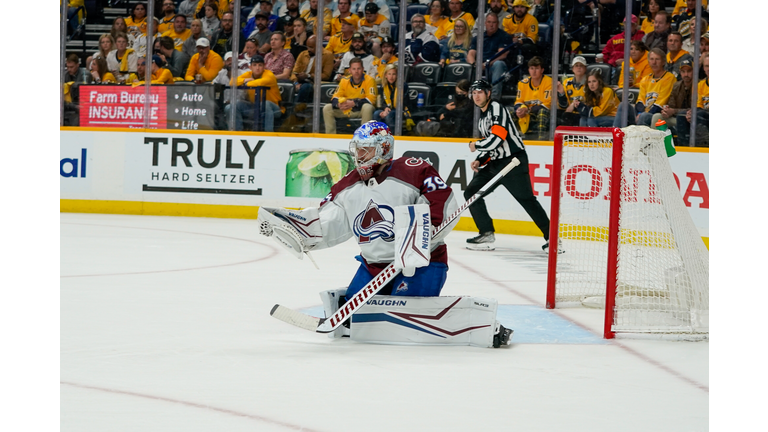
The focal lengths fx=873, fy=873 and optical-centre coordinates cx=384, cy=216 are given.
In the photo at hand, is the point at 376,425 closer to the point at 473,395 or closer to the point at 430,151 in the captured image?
the point at 473,395

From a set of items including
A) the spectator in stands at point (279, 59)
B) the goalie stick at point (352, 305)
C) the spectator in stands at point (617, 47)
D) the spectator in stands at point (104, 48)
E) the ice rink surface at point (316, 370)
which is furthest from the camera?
the spectator in stands at point (104, 48)

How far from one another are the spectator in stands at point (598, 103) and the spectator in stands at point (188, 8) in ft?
13.0

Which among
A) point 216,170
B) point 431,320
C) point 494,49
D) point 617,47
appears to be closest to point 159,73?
point 216,170

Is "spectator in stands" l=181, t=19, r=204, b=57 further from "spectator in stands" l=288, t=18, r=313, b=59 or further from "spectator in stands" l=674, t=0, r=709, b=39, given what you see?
"spectator in stands" l=674, t=0, r=709, b=39

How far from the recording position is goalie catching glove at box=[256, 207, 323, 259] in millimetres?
3281

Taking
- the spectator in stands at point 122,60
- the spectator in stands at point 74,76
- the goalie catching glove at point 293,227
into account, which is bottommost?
the goalie catching glove at point 293,227

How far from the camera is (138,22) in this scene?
29.1ft

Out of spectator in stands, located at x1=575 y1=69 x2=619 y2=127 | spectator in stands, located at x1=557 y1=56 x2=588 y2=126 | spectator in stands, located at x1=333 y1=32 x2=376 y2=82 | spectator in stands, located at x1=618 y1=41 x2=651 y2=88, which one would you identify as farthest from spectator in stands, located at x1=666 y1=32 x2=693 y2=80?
spectator in stands, located at x1=333 y1=32 x2=376 y2=82

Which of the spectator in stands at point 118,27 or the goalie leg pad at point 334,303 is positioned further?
the spectator in stands at point 118,27

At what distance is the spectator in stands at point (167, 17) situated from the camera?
344 inches

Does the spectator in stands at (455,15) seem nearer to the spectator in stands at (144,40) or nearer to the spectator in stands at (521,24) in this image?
the spectator in stands at (521,24)

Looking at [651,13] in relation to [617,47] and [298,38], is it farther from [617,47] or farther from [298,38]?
[298,38]

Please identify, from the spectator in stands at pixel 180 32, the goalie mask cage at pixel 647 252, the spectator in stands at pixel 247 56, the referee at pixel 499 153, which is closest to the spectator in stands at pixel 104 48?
the spectator in stands at pixel 180 32

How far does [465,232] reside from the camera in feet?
26.2
